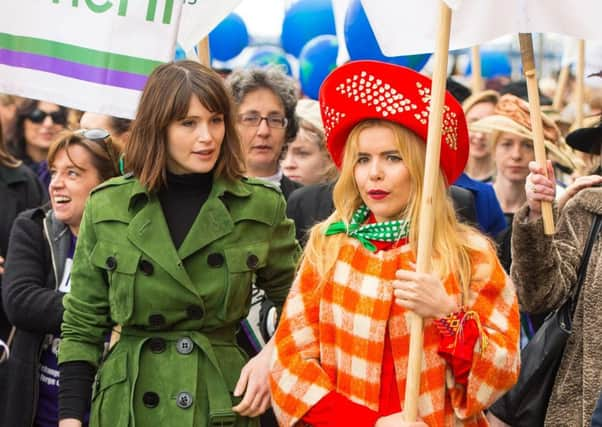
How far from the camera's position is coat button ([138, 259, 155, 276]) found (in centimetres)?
464

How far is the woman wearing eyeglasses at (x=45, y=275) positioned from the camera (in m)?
5.46

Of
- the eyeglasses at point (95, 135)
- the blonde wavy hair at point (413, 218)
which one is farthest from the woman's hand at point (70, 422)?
the eyeglasses at point (95, 135)

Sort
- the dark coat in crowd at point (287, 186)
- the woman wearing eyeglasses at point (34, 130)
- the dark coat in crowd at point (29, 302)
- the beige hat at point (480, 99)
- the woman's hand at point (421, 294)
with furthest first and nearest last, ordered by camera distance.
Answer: the woman wearing eyeglasses at point (34, 130), the beige hat at point (480, 99), the dark coat in crowd at point (287, 186), the dark coat in crowd at point (29, 302), the woman's hand at point (421, 294)

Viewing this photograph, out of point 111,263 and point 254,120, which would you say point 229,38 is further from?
point 111,263

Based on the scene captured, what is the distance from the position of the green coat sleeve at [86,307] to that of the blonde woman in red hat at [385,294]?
0.71 m

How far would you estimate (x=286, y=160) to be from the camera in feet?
25.3

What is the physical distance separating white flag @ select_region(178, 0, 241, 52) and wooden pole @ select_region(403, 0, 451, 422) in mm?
1891

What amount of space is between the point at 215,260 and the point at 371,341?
738mm

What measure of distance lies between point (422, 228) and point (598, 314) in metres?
1.05

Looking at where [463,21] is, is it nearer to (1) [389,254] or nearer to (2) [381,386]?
(1) [389,254]

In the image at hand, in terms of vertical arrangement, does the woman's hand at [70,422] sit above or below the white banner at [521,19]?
below

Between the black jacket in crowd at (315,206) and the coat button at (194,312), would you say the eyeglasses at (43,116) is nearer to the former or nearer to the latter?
the black jacket in crowd at (315,206)

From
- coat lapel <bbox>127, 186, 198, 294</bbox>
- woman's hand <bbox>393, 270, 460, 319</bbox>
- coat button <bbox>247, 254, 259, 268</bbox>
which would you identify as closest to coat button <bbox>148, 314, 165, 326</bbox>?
coat lapel <bbox>127, 186, 198, 294</bbox>

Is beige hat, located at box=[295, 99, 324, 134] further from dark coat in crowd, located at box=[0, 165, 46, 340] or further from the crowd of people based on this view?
the crowd of people
